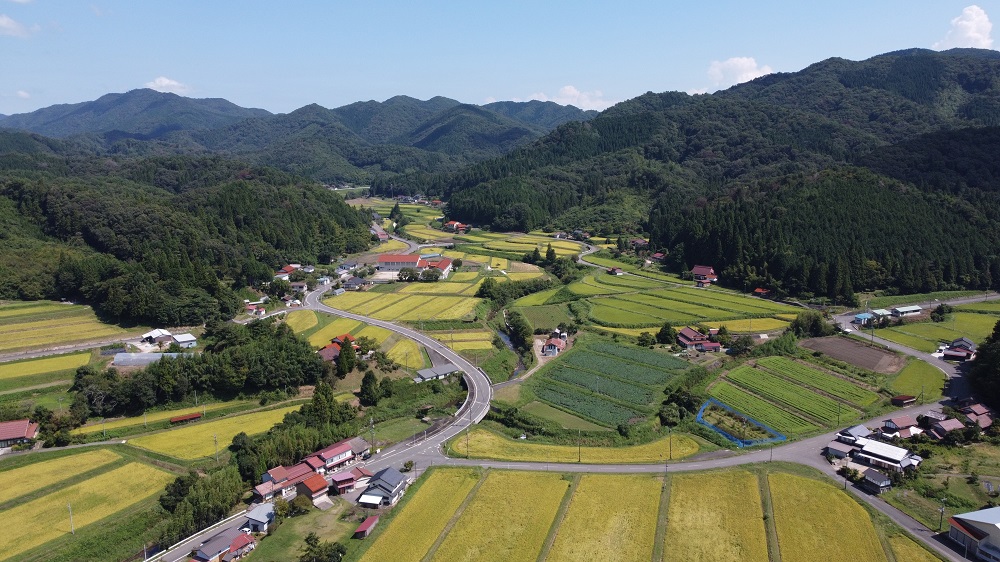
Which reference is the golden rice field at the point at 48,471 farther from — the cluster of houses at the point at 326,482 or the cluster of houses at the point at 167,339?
the cluster of houses at the point at 167,339

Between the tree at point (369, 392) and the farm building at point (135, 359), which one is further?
the farm building at point (135, 359)

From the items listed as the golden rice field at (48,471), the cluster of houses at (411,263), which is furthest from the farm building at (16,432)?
the cluster of houses at (411,263)

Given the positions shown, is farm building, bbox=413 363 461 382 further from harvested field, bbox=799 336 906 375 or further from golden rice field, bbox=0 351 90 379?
harvested field, bbox=799 336 906 375

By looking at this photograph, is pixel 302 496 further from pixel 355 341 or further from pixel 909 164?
pixel 909 164

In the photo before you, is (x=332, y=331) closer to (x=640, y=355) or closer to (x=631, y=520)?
(x=640, y=355)

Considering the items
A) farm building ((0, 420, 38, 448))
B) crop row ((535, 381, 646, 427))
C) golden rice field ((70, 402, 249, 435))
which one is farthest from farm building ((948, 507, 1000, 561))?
farm building ((0, 420, 38, 448))

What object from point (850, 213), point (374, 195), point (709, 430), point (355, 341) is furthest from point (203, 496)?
point (374, 195)

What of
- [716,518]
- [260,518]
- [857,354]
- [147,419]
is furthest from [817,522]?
[147,419]
